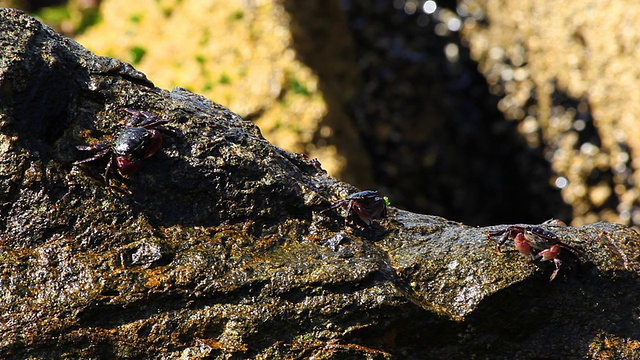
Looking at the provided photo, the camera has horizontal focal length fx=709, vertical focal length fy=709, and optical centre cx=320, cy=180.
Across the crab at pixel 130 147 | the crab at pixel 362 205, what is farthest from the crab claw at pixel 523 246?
the crab at pixel 130 147

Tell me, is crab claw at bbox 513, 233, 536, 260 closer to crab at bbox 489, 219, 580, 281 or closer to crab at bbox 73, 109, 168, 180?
crab at bbox 489, 219, 580, 281

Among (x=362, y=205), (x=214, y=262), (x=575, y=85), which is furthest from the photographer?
(x=575, y=85)

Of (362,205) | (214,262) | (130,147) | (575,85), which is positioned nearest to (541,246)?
(362,205)

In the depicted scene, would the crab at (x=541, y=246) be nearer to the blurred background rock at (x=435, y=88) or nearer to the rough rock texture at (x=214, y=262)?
the rough rock texture at (x=214, y=262)

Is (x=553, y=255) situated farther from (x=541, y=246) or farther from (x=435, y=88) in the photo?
(x=435, y=88)

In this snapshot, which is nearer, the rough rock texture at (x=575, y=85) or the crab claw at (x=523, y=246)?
the crab claw at (x=523, y=246)
